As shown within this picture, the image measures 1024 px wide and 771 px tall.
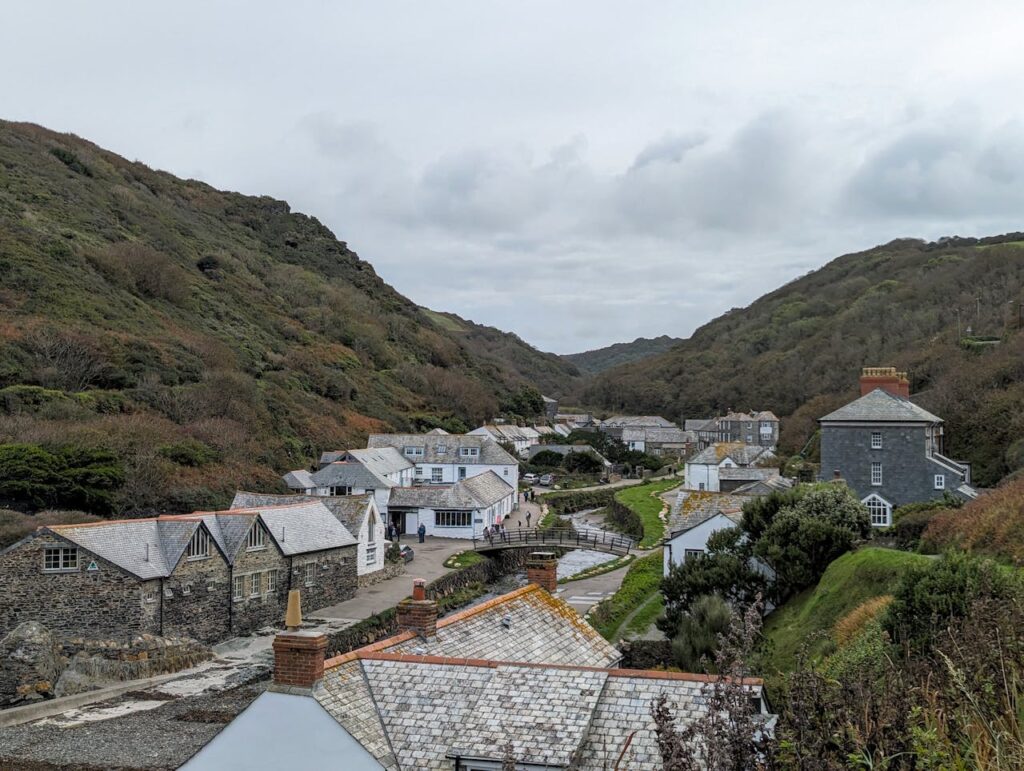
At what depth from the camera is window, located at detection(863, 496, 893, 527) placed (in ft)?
133

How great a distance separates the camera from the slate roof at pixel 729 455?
6812cm

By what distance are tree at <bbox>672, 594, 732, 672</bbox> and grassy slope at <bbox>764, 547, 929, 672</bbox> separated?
1.49 metres

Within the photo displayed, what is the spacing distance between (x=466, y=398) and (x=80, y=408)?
6101 cm

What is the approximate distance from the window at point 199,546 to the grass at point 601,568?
686 inches

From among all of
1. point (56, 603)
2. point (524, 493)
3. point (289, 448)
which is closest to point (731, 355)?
point (524, 493)

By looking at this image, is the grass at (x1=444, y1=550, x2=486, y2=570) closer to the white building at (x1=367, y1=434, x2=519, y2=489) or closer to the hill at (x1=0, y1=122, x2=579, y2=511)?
the hill at (x1=0, y1=122, x2=579, y2=511)

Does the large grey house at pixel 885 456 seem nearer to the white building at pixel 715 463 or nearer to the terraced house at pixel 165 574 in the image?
the white building at pixel 715 463

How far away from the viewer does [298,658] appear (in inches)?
460

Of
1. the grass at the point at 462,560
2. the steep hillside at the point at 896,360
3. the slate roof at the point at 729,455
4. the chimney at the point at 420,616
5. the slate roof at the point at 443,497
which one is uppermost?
the steep hillside at the point at 896,360

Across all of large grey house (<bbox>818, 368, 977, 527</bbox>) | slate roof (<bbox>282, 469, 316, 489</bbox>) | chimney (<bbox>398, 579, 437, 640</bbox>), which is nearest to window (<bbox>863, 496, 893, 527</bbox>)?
large grey house (<bbox>818, 368, 977, 527</bbox>)

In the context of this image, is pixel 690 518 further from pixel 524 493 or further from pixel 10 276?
pixel 10 276

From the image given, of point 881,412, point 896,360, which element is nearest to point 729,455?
point 896,360

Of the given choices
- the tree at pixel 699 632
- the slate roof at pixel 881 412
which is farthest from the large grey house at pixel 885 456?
the tree at pixel 699 632

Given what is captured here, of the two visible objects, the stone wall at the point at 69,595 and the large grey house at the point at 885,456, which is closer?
the stone wall at the point at 69,595
